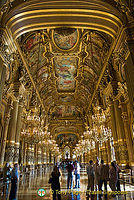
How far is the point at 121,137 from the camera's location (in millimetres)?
9547

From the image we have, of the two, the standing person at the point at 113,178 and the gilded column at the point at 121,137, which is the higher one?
the gilded column at the point at 121,137

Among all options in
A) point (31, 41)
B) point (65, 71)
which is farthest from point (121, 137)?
point (65, 71)

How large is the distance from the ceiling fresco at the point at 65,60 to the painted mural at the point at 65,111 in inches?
140

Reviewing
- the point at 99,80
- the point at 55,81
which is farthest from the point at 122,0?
the point at 55,81

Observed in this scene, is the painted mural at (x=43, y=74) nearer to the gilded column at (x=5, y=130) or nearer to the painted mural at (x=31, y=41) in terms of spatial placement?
the painted mural at (x=31, y=41)

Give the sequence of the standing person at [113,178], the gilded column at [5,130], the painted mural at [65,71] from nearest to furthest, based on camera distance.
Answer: the standing person at [113,178], the gilded column at [5,130], the painted mural at [65,71]

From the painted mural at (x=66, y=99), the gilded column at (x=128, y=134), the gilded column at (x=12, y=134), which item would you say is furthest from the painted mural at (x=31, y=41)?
the painted mural at (x=66, y=99)

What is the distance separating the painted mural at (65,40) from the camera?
12219 mm

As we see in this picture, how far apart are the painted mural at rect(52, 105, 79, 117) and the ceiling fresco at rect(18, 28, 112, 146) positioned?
355 centimetres

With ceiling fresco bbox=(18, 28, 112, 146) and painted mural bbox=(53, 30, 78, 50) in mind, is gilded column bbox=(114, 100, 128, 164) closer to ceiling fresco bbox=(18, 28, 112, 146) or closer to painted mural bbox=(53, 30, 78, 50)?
ceiling fresco bbox=(18, 28, 112, 146)

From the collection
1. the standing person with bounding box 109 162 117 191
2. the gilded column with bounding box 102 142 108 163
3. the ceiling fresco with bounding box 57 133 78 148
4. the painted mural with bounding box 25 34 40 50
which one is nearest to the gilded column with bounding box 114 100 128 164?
the standing person with bounding box 109 162 117 191

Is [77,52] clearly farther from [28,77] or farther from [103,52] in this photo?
[28,77]

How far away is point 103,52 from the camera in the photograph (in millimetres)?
12297

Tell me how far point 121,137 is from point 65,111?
20008 millimetres
